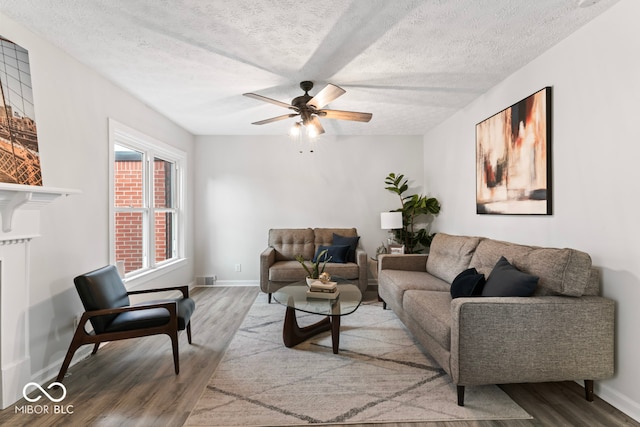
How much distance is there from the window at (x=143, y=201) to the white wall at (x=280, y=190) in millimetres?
547

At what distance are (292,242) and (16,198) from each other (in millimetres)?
3459

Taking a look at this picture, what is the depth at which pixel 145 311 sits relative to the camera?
2.63 metres

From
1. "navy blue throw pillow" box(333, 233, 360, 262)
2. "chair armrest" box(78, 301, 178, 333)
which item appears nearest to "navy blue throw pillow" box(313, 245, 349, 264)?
"navy blue throw pillow" box(333, 233, 360, 262)

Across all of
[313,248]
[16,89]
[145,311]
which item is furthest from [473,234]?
[16,89]

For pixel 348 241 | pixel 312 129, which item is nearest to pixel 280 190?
pixel 348 241

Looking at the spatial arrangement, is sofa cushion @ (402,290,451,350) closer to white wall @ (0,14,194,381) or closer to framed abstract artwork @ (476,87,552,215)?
framed abstract artwork @ (476,87,552,215)

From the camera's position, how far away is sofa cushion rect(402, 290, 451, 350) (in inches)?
88.4

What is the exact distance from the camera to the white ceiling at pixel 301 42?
205 centimetres

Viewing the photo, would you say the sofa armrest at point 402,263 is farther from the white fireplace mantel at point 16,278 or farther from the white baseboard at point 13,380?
the white baseboard at point 13,380

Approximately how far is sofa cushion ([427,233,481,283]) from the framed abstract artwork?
1.33ft

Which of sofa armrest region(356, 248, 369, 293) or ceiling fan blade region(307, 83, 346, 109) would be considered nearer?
ceiling fan blade region(307, 83, 346, 109)

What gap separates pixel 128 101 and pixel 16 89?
139 cm

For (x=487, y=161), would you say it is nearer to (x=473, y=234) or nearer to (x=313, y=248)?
(x=473, y=234)

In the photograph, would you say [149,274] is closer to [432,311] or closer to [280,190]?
[280,190]
